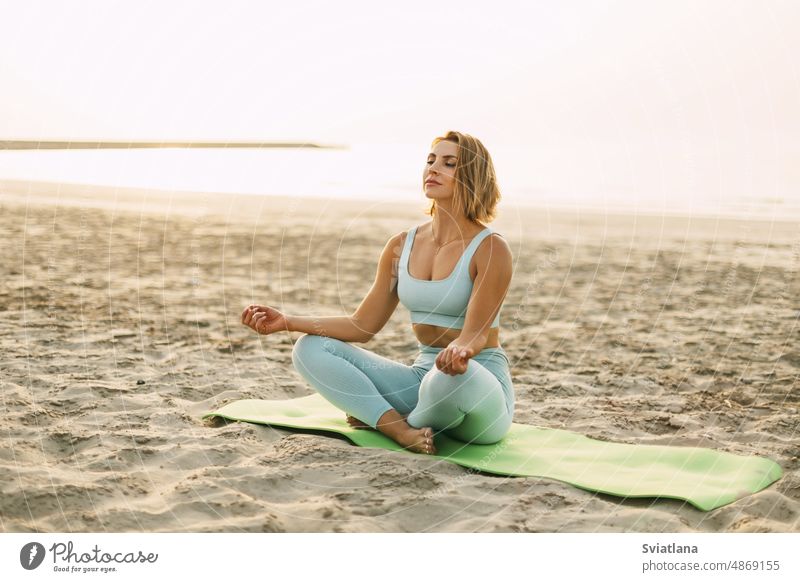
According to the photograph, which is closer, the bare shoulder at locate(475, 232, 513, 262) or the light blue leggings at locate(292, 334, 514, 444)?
the light blue leggings at locate(292, 334, 514, 444)

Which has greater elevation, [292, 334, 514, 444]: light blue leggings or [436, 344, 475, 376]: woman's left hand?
[436, 344, 475, 376]: woman's left hand

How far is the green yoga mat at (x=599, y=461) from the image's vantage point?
125 inches

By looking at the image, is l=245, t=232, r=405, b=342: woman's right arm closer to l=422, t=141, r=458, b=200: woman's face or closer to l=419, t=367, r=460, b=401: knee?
l=422, t=141, r=458, b=200: woman's face

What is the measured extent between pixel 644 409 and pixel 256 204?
15781 millimetres

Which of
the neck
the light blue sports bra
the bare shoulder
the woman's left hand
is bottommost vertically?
the woman's left hand

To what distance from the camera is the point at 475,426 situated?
11.4 feet

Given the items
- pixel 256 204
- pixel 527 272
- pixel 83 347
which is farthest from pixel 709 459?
pixel 256 204

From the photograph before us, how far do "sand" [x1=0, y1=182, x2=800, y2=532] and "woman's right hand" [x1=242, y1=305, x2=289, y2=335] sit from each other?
0.47 metres

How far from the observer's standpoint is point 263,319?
139 inches

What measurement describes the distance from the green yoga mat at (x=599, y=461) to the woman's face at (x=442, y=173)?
41.1 inches

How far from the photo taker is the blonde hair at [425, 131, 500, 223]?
136 inches

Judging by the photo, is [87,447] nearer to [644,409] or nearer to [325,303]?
[644,409]

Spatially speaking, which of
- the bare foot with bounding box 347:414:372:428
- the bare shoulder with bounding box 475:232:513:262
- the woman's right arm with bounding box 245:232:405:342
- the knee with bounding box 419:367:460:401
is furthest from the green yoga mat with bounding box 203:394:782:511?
the bare shoulder with bounding box 475:232:513:262

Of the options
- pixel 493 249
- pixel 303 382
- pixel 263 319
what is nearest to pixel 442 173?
pixel 493 249
